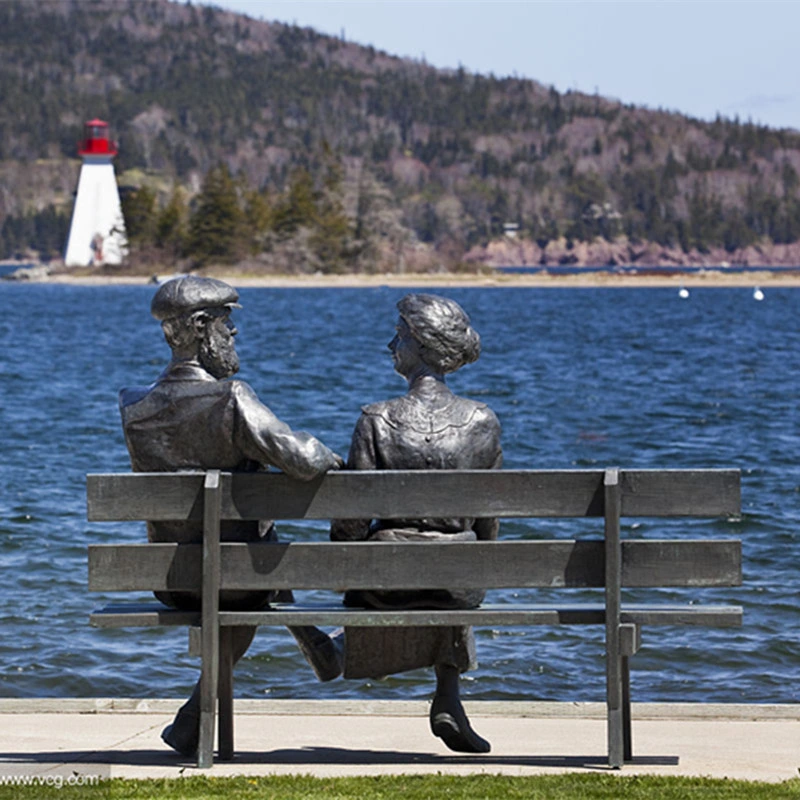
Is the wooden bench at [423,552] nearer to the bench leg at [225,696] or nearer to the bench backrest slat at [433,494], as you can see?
the bench backrest slat at [433,494]

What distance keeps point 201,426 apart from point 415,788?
145cm

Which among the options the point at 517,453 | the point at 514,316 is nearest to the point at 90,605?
the point at 517,453

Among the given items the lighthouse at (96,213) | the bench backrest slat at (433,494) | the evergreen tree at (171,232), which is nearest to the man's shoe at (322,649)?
the bench backrest slat at (433,494)

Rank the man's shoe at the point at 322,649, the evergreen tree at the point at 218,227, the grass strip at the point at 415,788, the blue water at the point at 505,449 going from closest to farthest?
1. the grass strip at the point at 415,788
2. the man's shoe at the point at 322,649
3. the blue water at the point at 505,449
4. the evergreen tree at the point at 218,227

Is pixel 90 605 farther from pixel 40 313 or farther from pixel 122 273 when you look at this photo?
pixel 122 273

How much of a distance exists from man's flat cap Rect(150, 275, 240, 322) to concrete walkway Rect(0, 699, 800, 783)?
1579mm

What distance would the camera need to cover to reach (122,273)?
14750cm

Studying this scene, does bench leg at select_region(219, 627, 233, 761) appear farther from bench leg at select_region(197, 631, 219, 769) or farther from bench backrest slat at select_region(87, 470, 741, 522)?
bench backrest slat at select_region(87, 470, 741, 522)

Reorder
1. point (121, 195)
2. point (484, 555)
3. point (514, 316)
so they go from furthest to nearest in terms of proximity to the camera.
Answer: point (121, 195) < point (514, 316) < point (484, 555)

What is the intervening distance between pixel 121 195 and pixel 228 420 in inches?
6288

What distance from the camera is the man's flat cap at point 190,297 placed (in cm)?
598

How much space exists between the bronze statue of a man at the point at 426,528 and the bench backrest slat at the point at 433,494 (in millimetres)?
260

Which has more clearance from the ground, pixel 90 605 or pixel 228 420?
pixel 228 420

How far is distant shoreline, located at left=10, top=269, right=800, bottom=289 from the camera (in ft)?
462
